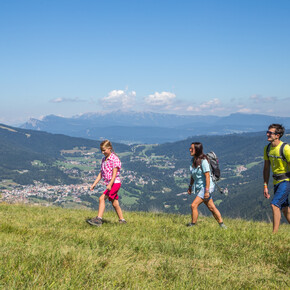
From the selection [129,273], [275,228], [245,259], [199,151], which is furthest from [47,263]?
[275,228]

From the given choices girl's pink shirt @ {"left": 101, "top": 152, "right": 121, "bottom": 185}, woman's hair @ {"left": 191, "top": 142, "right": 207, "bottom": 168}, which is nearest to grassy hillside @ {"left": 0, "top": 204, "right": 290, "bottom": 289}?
girl's pink shirt @ {"left": 101, "top": 152, "right": 121, "bottom": 185}

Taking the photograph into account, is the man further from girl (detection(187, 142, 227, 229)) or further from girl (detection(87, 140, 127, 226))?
girl (detection(87, 140, 127, 226))

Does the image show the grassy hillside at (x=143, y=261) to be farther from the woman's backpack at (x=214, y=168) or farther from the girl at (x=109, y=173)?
the woman's backpack at (x=214, y=168)

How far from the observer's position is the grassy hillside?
3.41 metres

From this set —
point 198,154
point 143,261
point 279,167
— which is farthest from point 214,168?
point 143,261

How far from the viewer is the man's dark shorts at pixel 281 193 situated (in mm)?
7357

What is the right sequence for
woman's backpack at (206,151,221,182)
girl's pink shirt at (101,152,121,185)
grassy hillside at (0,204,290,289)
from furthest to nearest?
woman's backpack at (206,151,221,182), girl's pink shirt at (101,152,121,185), grassy hillside at (0,204,290,289)

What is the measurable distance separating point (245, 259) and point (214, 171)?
Answer: 3.75 m

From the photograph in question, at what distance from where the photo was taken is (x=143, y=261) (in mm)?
4449

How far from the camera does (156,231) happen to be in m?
6.86

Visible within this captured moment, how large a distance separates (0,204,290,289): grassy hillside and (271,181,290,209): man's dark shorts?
112 centimetres

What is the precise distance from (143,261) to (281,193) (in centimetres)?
468

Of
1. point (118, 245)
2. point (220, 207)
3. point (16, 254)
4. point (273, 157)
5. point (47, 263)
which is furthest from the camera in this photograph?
point (220, 207)

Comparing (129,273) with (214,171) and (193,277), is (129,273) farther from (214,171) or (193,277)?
(214,171)
